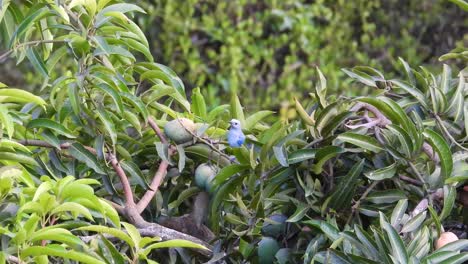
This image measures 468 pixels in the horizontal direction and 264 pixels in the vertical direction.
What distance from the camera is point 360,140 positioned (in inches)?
58.6

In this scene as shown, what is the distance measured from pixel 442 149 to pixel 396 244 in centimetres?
19

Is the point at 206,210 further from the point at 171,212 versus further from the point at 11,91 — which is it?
the point at 11,91

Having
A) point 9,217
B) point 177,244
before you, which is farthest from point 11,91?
point 177,244

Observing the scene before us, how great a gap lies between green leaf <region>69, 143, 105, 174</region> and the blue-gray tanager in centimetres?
23

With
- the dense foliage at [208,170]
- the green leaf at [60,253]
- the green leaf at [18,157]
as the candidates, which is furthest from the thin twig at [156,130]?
the green leaf at [60,253]

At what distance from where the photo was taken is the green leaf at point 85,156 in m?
1.67

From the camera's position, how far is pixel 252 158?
1570mm

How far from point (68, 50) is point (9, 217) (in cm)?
36

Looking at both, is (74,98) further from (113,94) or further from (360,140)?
(360,140)

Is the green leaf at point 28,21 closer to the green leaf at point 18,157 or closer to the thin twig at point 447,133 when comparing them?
the green leaf at point 18,157

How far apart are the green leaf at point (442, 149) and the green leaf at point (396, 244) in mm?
164

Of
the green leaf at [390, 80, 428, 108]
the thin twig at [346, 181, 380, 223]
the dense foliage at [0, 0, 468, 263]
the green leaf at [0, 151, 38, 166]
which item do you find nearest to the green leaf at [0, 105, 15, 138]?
the dense foliage at [0, 0, 468, 263]

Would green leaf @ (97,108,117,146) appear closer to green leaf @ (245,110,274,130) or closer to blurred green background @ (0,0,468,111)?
green leaf @ (245,110,274,130)

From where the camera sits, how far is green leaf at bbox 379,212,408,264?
1335 mm
